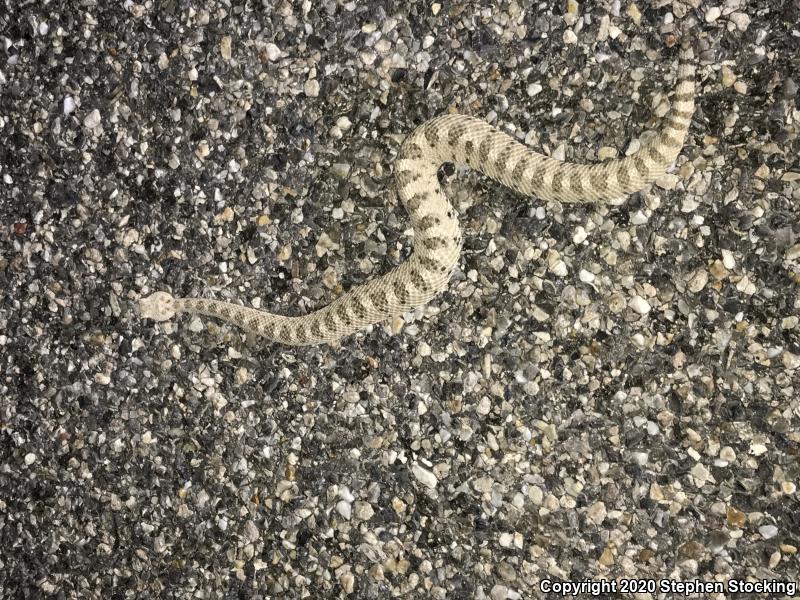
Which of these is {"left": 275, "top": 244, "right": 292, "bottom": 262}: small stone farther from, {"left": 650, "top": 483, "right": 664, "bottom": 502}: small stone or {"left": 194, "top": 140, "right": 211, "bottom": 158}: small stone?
{"left": 650, "top": 483, "right": 664, "bottom": 502}: small stone

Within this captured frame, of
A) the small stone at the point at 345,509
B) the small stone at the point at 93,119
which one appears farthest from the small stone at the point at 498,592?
the small stone at the point at 93,119

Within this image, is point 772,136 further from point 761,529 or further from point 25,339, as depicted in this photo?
point 25,339

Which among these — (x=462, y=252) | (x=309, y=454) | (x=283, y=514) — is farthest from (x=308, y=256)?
(x=283, y=514)

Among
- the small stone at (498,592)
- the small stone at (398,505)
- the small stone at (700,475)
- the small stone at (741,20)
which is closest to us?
the small stone at (741,20)

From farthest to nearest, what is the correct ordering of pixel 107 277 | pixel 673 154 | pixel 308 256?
pixel 107 277, pixel 308 256, pixel 673 154

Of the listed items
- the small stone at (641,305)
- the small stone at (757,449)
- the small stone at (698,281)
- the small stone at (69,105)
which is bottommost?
the small stone at (757,449)

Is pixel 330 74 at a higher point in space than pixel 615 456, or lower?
higher

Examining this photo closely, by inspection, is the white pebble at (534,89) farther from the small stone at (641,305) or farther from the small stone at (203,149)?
the small stone at (203,149)
